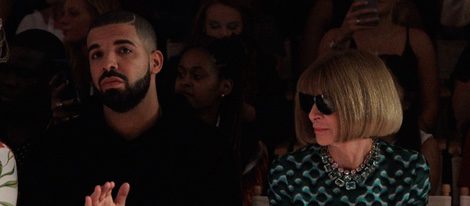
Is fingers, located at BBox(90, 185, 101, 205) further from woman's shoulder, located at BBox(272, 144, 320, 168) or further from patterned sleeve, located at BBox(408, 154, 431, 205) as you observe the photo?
patterned sleeve, located at BBox(408, 154, 431, 205)

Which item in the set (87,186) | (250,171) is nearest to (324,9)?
(250,171)

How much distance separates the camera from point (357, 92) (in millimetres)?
2621

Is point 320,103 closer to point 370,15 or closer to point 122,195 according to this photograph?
point 122,195

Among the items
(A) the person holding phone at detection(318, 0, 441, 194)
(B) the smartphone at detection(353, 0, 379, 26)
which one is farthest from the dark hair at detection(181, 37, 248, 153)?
(B) the smartphone at detection(353, 0, 379, 26)

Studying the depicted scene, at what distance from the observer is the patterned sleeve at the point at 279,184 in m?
2.76

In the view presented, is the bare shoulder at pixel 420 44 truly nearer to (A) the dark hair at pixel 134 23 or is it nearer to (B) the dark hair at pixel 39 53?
(A) the dark hair at pixel 134 23

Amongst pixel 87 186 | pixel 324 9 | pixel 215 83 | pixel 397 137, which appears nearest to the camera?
pixel 87 186

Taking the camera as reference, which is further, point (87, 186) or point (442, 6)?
point (442, 6)

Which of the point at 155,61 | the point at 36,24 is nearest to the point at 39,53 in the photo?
the point at 36,24

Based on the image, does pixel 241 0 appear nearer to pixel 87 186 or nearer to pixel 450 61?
pixel 450 61

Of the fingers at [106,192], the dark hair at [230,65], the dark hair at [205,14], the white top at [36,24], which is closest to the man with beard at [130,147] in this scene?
the fingers at [106,192]

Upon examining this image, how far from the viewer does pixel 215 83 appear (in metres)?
3.59

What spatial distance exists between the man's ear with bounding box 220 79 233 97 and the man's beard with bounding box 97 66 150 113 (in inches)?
27.3

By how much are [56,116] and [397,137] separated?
1047mm
